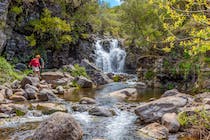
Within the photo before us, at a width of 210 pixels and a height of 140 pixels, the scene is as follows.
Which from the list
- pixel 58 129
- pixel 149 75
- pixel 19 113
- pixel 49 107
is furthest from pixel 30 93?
pixel 149 75

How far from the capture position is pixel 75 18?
27859mm

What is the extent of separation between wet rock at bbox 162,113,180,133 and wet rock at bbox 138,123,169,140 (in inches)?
6.2

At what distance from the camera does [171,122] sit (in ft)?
30.3

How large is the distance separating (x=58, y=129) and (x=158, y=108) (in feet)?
13.1

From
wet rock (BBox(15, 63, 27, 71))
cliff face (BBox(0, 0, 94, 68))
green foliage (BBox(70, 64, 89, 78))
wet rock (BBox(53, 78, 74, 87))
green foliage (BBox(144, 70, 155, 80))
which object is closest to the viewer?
wet rock (BBox(53, 78, 74, 87))

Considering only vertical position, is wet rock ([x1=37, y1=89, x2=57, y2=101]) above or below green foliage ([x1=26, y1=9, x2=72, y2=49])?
Result: below

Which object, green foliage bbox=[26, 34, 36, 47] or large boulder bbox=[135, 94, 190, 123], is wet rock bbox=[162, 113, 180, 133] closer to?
large boulder bbox=[135, 94, 190, 123]

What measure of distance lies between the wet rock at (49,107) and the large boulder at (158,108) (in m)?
3.37

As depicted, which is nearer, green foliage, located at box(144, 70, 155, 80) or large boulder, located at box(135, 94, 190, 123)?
large boulder, located at box(135, 94, 190, 123)

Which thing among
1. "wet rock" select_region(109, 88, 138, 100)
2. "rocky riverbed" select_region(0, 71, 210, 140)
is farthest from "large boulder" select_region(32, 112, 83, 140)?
"wet rock" select_region(109, 88, 138, 100)

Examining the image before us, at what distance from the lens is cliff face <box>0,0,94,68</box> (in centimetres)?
2280

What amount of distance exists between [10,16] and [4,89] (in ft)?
32.4

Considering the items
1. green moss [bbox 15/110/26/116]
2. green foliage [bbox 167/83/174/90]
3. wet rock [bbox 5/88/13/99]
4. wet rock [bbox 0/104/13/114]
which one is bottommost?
green foliage [bbox 167/83/174/90]

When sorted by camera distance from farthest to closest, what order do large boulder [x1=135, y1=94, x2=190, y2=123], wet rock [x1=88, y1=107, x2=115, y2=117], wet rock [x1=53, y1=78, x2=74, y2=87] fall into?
wet rock [x1=53, y1=78, x2=74, y2=87]
wet rock [x1=88, y1=107, x2=115, y2=117]
large boulder [x1=135, y1=94, x2=190, y2=123]
